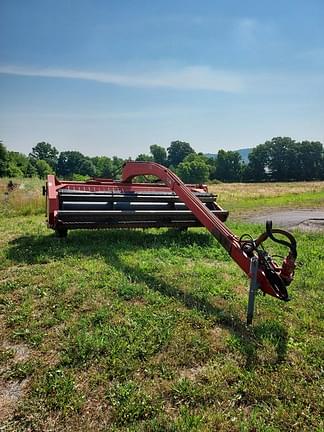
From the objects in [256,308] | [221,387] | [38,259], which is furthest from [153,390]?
[38,259]

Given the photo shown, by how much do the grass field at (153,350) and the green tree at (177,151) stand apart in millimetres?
109704

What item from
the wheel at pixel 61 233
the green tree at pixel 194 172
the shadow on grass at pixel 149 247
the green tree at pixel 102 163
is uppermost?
the green tree at pixel 102 163

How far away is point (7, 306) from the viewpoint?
12.7ft

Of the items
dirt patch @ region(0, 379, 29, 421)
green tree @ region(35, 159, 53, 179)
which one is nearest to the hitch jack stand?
dirt patch @ region(0, 379, 29, 421)

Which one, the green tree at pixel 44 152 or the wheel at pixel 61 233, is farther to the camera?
the green tree at pixel 44 152

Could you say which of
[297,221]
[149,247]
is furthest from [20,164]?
[149,247]

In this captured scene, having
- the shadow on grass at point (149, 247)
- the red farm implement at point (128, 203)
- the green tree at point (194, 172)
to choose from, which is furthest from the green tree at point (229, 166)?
the shadow on grass at point (149, 247)

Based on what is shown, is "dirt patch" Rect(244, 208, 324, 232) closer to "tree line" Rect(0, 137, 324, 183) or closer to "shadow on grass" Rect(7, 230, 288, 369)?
"shadow on grass" Rect(7, 230, 288, 369)

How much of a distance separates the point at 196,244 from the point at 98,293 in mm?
3029

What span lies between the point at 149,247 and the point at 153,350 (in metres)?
3.57

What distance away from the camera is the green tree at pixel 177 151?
372 ft

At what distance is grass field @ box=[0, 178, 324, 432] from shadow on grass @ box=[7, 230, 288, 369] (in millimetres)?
22

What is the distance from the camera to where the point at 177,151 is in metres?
114

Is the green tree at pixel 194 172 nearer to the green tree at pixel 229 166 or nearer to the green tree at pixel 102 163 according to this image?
the green tree at pixel 229 166
